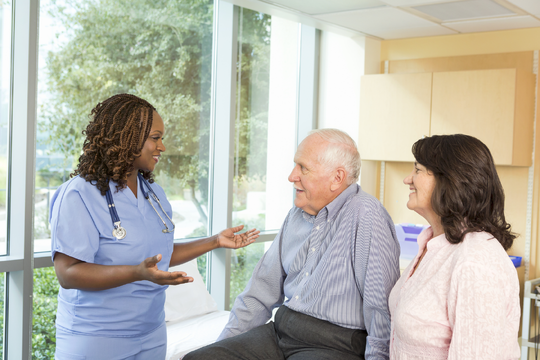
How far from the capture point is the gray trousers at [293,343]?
6.33 feet

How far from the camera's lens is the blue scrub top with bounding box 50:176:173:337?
6.09 ft

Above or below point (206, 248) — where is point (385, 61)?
above

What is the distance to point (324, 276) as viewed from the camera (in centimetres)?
202

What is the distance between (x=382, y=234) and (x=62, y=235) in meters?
1.13

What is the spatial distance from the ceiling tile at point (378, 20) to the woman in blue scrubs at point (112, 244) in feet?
7.13

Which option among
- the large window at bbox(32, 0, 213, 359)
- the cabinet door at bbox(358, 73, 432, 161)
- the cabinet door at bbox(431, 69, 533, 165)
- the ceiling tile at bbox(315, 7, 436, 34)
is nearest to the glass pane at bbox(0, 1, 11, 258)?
the large window at bbox(32, 0, 213, 359)

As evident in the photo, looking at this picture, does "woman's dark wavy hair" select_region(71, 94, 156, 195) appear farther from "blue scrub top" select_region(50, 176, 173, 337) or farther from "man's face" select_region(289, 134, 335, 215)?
"man's face" select_region(289, 134, 335, 215)

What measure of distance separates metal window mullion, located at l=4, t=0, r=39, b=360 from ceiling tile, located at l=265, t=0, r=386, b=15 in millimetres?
1508

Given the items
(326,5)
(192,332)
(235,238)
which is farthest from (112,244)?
(326,5)

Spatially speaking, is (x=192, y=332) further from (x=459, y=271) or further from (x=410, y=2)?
(x=410, y=2)

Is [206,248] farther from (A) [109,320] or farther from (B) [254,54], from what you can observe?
(B) [254,54]

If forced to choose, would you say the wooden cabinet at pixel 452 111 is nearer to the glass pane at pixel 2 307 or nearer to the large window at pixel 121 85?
the large window at pixel 121 85

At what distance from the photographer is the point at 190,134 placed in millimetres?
4043

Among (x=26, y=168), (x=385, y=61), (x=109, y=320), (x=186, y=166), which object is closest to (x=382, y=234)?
(x=109, y=320)
